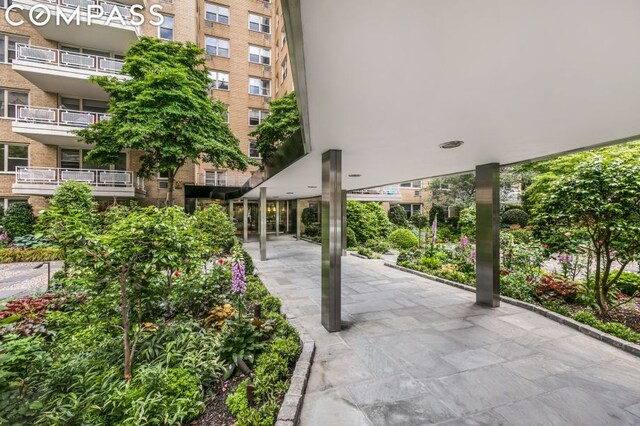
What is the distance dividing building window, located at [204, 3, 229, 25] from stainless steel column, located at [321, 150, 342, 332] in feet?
73.9

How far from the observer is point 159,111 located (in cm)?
1127

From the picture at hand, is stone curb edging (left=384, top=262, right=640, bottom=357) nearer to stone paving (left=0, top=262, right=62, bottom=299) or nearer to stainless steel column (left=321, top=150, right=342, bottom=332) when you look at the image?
stainless steel column (left=321, top=150, right=342, bottom=332)

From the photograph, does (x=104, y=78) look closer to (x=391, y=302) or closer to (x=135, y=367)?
(x=135, y=367)

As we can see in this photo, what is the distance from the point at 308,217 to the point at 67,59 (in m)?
15.0

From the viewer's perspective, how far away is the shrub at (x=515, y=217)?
55.6 ft

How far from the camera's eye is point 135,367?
3326mm

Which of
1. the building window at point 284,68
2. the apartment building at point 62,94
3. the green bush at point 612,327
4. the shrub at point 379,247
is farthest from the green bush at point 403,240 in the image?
the building window at point 284,68

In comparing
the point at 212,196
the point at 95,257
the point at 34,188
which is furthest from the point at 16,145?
the point at 95,257

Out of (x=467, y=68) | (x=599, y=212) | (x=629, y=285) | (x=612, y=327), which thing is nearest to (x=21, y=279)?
(x=467, y=68)

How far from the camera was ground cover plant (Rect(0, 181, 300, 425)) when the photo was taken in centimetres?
254

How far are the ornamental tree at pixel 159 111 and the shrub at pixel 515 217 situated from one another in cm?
1663

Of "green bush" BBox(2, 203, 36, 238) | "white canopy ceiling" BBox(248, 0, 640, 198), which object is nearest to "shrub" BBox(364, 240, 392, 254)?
"white canopy ceiling" BBox(248, 0, 640, 198)

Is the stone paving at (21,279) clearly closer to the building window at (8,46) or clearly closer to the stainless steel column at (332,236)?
the stainless steel column at (332,236)

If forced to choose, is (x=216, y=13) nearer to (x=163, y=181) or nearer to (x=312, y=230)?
(x=163, y=181)
